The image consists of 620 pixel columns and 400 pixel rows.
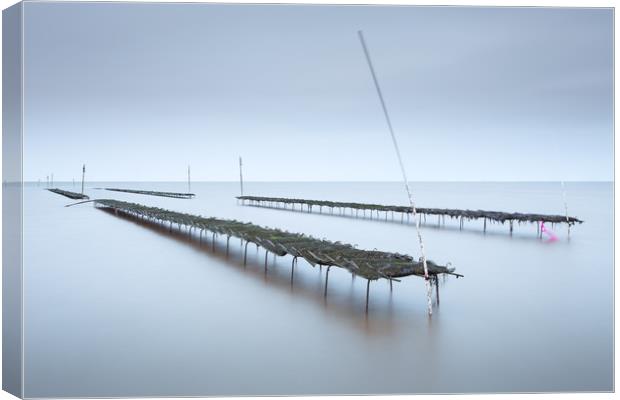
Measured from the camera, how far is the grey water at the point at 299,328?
551 cm

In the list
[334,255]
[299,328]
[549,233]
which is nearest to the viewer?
[299,328]

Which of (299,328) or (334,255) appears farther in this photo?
(334,255)

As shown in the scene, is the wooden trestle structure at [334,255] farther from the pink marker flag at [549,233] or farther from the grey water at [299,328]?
the pink marker flag at [549,233]

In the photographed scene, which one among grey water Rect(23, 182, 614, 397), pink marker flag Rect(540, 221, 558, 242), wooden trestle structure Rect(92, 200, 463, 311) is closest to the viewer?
grey water Rect(23, 182, 614, 397)

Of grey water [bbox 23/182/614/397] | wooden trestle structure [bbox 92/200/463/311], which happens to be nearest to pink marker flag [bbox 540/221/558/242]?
grey water [bbox 23/182/614/397]

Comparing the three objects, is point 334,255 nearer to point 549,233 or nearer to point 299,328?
point 299,328

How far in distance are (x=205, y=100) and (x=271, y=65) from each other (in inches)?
117

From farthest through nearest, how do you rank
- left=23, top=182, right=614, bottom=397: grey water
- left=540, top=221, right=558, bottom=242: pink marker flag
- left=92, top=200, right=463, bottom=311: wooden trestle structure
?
left=540, top=221, right=558, bottom=242: pink marker flag → left=92, top=200, right=463, bottom=311: wooden trestle structure → left=23, top=182, right=614, bottom=397: grey water

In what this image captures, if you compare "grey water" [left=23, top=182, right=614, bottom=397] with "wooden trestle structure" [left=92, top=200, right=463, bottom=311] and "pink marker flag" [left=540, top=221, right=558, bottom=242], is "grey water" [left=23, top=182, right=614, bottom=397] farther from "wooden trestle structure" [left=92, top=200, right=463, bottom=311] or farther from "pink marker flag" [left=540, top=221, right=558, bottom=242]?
"pink marker flag" [left=540, top=221, right=558, bottom=242]

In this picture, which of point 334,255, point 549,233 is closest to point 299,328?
point 334,255

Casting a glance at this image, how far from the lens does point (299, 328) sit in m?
7.35

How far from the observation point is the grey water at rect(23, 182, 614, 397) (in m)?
5.51

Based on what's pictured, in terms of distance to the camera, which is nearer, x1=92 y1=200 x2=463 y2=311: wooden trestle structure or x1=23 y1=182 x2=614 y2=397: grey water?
x1=23 y1=182 x2=614 y2=397: grey water

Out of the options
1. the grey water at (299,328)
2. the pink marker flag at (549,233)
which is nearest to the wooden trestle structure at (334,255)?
the grey water at (299,328)
